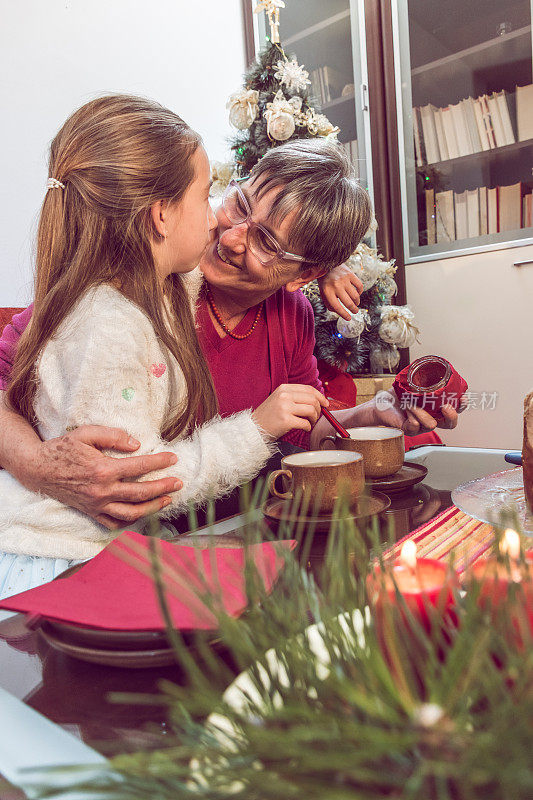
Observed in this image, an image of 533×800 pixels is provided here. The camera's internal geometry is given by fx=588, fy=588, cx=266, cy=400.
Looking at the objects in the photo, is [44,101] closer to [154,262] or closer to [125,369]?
[154,262]

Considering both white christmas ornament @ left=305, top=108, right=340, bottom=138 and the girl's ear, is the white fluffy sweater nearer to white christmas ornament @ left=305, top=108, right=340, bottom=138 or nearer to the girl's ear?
the girl's ear

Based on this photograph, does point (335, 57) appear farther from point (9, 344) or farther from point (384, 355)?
point (9, 344)

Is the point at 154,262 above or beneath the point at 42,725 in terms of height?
above

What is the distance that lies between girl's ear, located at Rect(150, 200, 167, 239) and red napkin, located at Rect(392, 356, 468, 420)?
0.55m

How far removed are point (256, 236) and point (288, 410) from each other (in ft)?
1.53

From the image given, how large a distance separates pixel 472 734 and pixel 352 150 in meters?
3.59

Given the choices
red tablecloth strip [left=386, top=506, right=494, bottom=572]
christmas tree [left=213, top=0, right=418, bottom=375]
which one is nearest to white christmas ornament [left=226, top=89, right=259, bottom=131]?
christmas tree [left=213, top=0, right=418, bottom=375]

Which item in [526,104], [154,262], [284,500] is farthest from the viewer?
[526,104]

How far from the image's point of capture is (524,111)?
9.68ft

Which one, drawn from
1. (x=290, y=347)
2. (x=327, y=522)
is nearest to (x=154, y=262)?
(x=290, y=347)

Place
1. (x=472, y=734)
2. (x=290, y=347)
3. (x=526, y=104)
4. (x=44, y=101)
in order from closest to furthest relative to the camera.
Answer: (x=472, y=734), (x=290, y=347), (x=44, y=101), (x=526, y=104)

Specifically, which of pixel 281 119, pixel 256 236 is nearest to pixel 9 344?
pixel 256 236

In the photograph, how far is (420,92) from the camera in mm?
3217

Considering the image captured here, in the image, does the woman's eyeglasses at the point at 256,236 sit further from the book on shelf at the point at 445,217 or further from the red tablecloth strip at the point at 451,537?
the book on shelf at the point at 445,217
